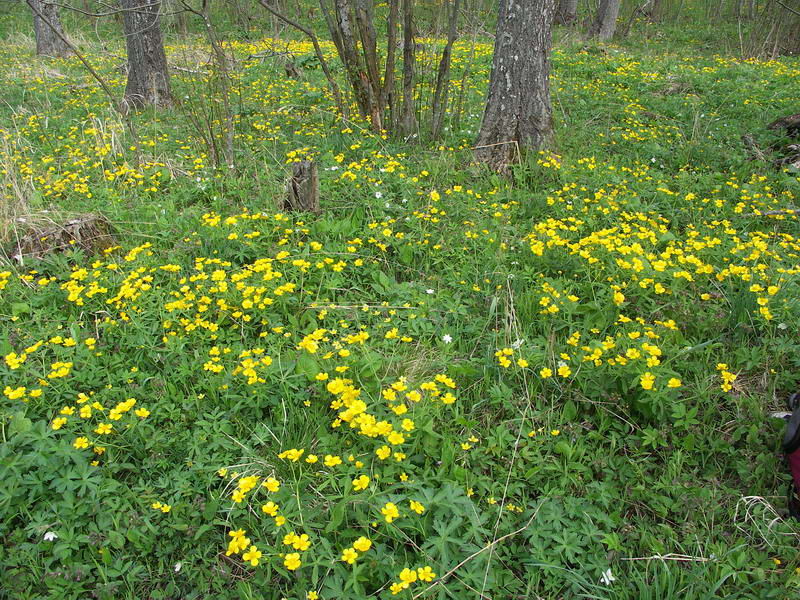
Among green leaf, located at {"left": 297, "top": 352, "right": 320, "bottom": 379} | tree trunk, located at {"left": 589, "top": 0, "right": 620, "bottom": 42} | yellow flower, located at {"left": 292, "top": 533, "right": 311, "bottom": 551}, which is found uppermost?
tree trunk, located at {"left": 589, "top": 0, "right": 620, "bottom": 42}

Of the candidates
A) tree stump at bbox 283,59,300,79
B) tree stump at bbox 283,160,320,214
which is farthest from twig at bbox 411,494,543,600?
tree stump at bbox 283,59,300,79

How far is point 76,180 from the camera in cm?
454

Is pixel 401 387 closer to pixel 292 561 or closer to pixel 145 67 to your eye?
pixel 292 561

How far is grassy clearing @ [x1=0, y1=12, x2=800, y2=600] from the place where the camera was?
6.57 feet

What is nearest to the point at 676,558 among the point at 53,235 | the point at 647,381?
the point at 647,381

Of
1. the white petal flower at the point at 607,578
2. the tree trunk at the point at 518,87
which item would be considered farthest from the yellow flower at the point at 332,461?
the tree trunk at the point at 518,87

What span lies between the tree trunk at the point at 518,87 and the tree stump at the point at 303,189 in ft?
5.95

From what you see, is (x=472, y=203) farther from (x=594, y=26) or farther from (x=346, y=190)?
(x=594, y=26)

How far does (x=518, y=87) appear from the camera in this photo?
4.78 meters

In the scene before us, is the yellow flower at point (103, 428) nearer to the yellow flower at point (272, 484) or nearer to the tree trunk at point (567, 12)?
the yellow flower at point (272, 484)

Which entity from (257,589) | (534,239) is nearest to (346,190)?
(534,239)

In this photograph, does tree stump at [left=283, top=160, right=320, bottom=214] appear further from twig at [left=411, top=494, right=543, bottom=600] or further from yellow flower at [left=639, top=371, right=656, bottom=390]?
twig at [left=411, top=494, right=543, bottom=600]

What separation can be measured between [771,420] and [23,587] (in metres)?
3.20

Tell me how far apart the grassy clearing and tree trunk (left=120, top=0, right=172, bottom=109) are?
283 cm
